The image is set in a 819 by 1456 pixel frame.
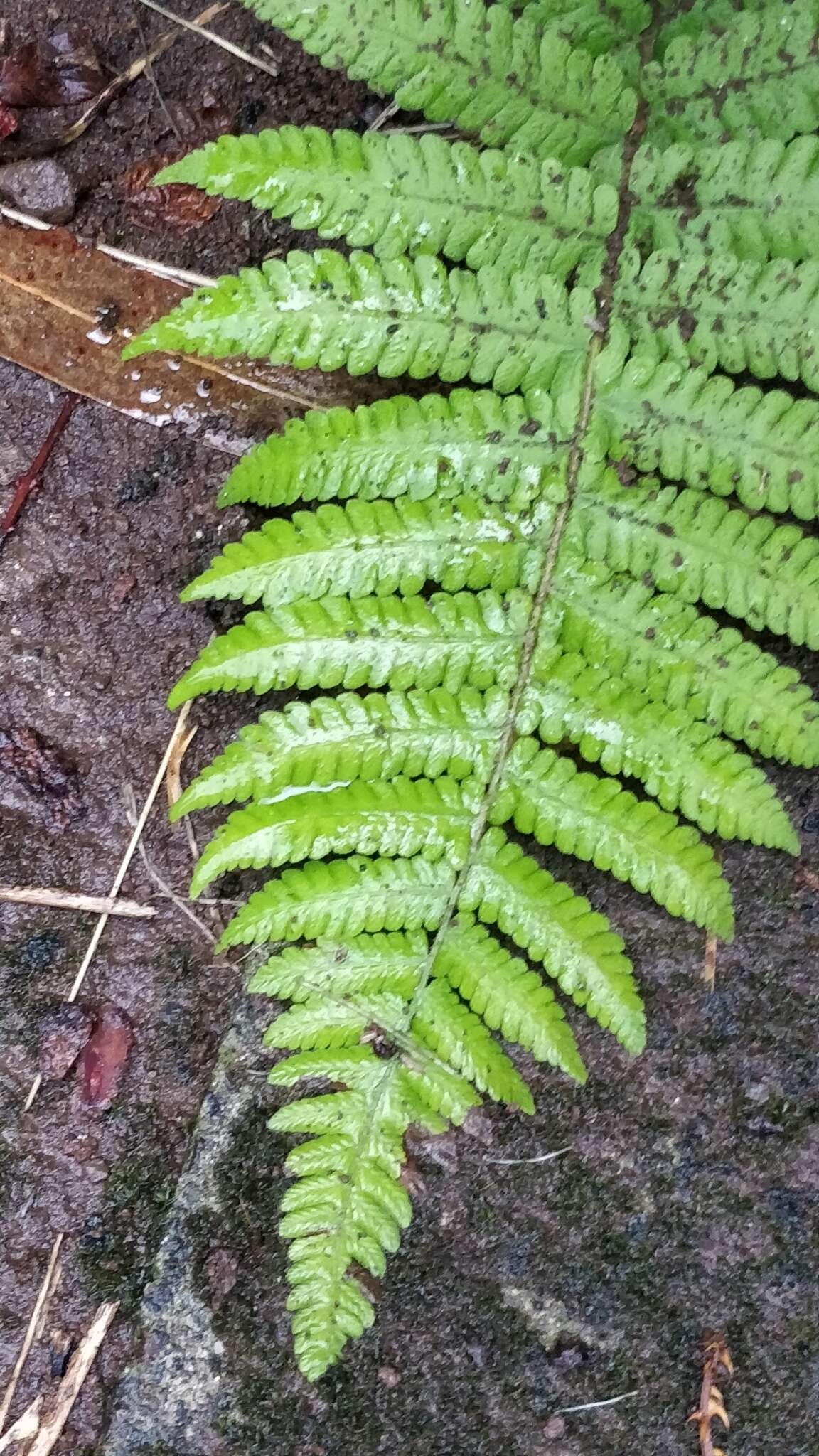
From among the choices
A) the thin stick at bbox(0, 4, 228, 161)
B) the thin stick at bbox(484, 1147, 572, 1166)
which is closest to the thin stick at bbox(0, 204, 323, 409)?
the thin stick at bbox(0, 4, 228, 161)

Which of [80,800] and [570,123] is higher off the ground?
[570,123]

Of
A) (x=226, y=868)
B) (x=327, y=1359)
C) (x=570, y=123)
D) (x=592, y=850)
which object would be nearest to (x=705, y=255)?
(x=570, y=123)

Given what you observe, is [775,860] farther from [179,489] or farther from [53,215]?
[53,215]

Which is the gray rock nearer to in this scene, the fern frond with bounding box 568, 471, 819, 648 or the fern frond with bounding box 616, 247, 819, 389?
the fern frond with bounding box 616, 247, 819, 389

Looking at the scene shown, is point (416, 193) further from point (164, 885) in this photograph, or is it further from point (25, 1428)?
point (25, 1428)

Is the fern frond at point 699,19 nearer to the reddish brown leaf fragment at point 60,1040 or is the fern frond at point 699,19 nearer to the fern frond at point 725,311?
the fern frond at point 725,311

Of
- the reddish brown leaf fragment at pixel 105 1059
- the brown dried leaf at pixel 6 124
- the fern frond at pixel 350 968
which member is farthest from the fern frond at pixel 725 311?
the reddish brown leaf fragment at pixel 105 1059
